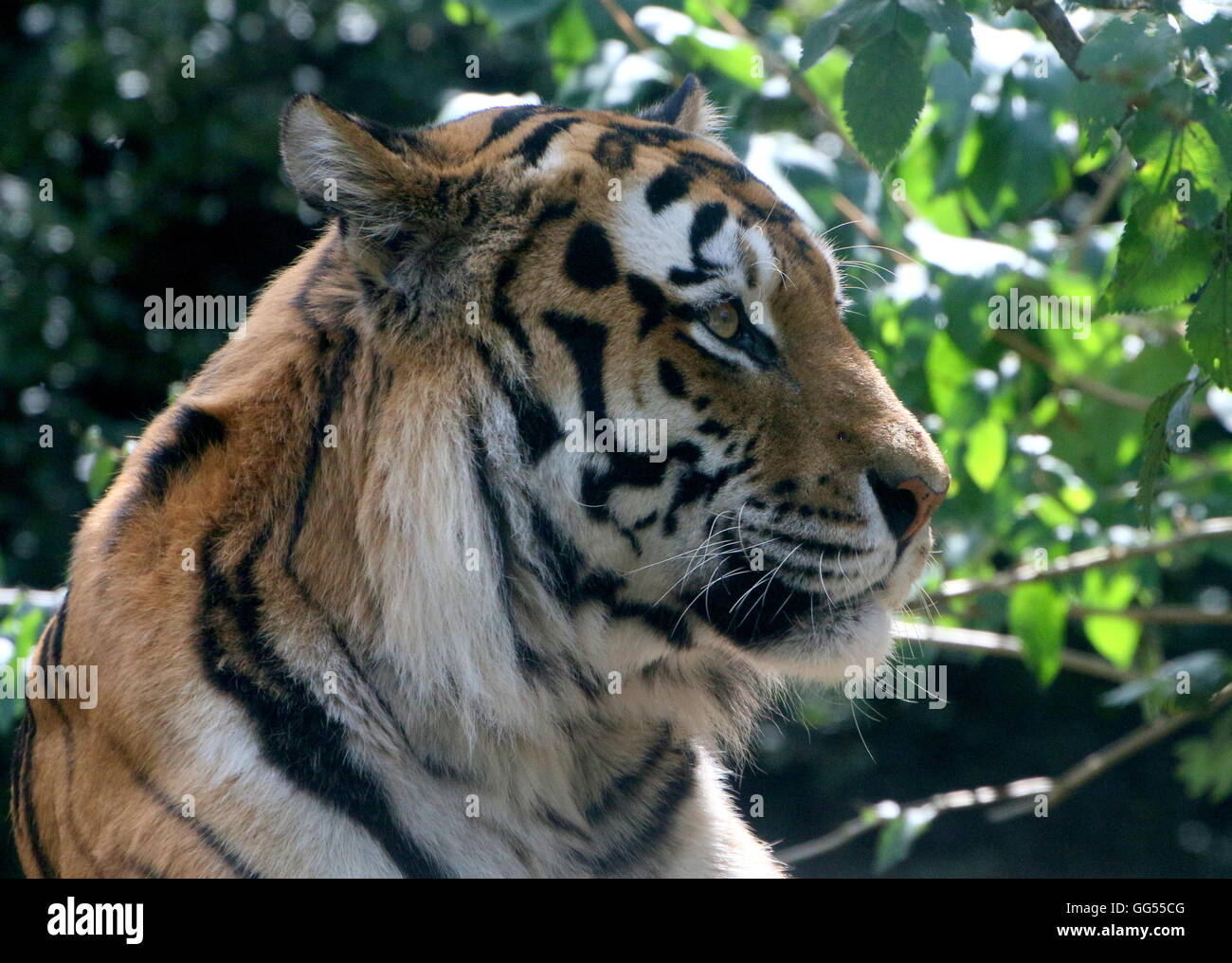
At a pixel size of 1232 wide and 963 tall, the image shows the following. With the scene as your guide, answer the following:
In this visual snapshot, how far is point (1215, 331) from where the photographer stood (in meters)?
1.71

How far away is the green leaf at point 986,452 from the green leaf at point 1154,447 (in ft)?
3.76

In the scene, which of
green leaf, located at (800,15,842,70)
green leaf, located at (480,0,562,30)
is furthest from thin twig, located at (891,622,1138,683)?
green leaf, located at (480,0,562,30)

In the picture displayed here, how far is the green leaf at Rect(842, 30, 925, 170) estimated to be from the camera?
6.24ft

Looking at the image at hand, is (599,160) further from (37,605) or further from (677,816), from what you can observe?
(37,605)

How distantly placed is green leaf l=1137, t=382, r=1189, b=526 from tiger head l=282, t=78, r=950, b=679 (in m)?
0.33

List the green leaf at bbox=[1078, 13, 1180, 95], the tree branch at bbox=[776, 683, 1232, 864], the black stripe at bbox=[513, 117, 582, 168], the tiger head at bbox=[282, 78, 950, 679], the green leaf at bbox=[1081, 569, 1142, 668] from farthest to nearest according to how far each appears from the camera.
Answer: the green leaf at bbox=[1081, 569, 1142, 668], the tree branch at bbox=[776, 683, 1232, 864], the black stripe at bbox=[513, 117, 582, 168], the tiger head at bbox=[282, 78, 950, 679], the green leaf at bbox=[1078, 13, 1180, 95]

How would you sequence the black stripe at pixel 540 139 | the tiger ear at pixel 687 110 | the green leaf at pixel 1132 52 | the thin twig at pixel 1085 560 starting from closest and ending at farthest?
the green leaf at pixel 1132 52 → the black stripe at pixel 540 139 → the tiger ear at pixel 687 110 → the thin twig at pixel 1085 560

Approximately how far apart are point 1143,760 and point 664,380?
6.28m

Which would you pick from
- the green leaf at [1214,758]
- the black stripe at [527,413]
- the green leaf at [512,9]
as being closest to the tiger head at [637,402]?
the black stripe at [527,413]

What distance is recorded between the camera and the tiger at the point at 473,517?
192cm

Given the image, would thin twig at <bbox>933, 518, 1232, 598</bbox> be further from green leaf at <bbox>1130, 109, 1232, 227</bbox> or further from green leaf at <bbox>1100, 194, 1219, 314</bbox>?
green leaf at <bbox>1130, 109, 1232, 227</bbox>

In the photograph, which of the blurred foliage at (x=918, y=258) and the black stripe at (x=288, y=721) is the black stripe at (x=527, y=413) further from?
the blurred foliage at (x=918, y=258)

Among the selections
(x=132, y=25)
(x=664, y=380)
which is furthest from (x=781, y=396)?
(x=132, y=25)

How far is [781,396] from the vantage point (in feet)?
6.72
